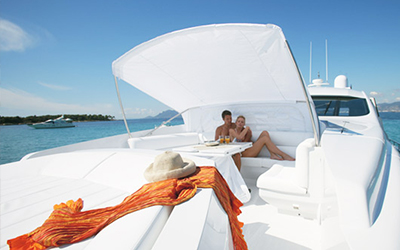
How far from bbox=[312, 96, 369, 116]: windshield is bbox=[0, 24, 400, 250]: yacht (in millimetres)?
16

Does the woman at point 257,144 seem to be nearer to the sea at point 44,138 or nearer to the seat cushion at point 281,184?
the seat cushion at point 281,184

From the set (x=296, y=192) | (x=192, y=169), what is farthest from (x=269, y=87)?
(x=192, y=169)

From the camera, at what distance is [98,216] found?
91 centimetres

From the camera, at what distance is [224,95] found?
3930mm

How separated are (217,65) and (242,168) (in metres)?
1.73

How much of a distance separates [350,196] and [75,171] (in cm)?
188

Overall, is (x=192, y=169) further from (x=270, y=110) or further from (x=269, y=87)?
(x=270, y=110)

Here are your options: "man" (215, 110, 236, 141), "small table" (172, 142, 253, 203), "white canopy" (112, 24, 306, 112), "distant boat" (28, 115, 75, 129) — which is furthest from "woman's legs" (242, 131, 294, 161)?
"distant boat" (28, 115, 75, 129)

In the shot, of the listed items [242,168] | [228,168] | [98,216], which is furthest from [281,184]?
[98,216]

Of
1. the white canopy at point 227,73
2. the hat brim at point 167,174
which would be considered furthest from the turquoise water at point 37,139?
the hat brim at point 167,174

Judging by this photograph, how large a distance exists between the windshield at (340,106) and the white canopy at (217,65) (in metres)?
0.82

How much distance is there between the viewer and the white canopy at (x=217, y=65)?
2174mm

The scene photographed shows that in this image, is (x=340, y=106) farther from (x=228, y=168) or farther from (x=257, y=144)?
(x=228, y=168)

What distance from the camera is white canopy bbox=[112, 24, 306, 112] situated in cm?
217
